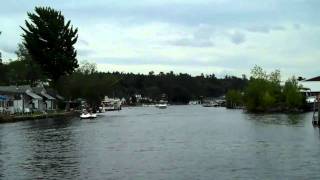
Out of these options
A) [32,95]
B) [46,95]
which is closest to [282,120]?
[32,95]

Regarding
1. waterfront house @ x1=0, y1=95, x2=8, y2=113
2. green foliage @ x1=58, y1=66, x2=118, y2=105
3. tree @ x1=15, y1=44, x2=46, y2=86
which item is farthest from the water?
tree @ x1=15, y1=44, x2=46, y2=86

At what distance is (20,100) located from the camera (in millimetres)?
114688

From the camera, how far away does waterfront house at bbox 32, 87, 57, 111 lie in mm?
128250

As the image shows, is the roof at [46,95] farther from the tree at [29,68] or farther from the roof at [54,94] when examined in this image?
the tree at [29,68]

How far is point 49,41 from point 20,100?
13.6 metres

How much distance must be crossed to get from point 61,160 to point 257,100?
120464 mm

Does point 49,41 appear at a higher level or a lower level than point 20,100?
higher

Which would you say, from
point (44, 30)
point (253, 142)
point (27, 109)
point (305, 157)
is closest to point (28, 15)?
point (44, 30)

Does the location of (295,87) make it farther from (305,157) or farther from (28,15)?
(305,157)

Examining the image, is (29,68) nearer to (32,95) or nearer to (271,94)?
(32,95)

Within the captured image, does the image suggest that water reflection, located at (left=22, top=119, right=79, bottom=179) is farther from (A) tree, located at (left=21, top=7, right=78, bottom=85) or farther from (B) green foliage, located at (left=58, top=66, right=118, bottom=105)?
(B) green foliage, located at (left=58, top=66, right=118, bottom=105)

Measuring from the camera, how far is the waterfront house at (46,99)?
128 meters

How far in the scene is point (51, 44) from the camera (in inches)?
4520

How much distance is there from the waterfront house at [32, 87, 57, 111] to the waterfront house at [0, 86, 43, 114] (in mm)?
1633
